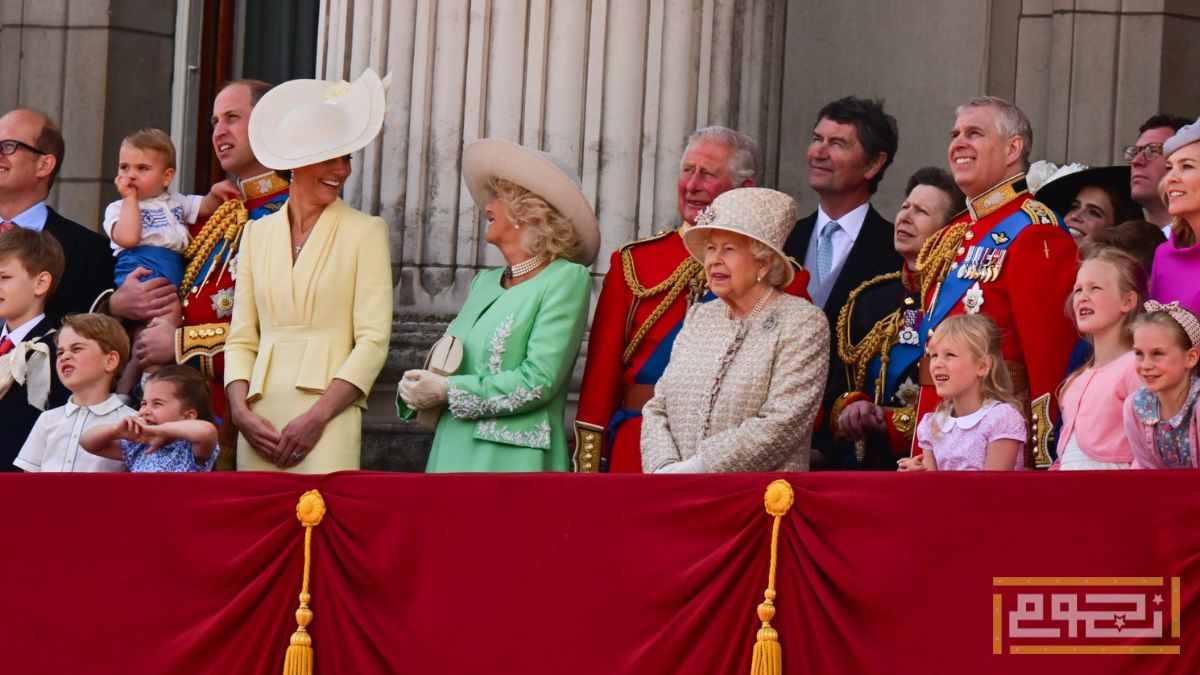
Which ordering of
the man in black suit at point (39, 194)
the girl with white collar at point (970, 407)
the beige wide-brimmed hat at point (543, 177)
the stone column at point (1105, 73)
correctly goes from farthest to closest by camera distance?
the stone column at point (1105, 73), the man in black suit at point (39, 194), the beige wide-brimmed hat at point (543, 177), the girl with white collar at point (970, 407)

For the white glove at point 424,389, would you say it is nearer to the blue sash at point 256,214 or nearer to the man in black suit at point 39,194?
the blue sash at point 256,214

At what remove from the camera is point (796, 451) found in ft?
23.8

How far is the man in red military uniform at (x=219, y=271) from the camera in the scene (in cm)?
820

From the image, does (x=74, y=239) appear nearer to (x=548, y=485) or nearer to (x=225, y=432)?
(x=225, y=432)

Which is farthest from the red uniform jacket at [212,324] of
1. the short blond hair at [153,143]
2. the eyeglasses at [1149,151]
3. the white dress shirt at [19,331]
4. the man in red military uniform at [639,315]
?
the eyeglasses at [1149,151]

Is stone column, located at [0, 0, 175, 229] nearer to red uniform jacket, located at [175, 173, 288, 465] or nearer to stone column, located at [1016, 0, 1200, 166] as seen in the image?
red uniform jacket, located at [175, 173, 288, 465]

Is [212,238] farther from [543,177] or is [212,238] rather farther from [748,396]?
[748,396]

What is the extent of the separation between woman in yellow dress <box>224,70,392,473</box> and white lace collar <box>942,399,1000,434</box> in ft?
6.32

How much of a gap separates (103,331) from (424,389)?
42.6 inches

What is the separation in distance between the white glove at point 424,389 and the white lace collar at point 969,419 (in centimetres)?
163

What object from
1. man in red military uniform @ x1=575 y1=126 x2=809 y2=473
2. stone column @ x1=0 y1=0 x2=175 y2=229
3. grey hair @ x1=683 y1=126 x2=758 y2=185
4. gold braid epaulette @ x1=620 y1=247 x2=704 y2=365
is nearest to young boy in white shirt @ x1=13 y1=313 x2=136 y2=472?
man in red military uniform @ x1=575 y1=126 x2=809 y2=473

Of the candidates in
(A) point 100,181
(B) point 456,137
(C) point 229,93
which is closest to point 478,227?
(B) point 456,137

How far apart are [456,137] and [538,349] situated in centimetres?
151

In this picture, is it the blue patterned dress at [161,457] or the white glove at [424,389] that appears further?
the white glove at [424,389]
